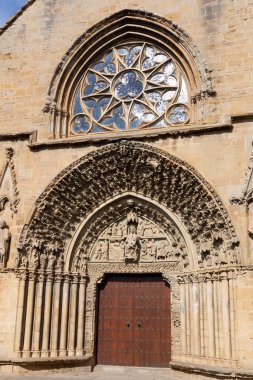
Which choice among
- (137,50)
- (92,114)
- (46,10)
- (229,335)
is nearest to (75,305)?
(229,335)

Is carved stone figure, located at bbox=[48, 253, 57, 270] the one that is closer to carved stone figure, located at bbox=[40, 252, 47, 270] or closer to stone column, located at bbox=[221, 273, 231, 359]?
carved stone figure, located at bbox=[40, 252, 47, 270]

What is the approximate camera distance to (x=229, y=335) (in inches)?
324

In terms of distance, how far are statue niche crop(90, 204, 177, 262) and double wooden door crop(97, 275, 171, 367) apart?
1.60 feet

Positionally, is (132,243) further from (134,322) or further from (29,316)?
(29,316)

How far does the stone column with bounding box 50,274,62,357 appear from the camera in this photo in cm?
947

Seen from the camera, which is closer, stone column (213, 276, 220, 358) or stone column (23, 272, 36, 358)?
stone column (213, 276, 220, 358)

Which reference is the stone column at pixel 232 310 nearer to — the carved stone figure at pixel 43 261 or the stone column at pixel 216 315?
the stone column at pixel 216 315

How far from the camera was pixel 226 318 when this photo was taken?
8352mm

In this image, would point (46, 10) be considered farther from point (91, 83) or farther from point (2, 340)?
point (2, 340)

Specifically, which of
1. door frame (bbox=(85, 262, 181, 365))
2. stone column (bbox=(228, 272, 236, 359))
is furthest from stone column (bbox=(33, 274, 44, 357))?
stone column (bbox=(228, 272, 236, 359))

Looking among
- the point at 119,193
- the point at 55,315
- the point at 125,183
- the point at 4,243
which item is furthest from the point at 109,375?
the point at 125,183

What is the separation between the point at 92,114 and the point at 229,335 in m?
5.62

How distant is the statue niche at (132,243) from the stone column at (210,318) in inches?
46.6

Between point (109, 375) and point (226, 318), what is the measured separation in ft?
8.94
